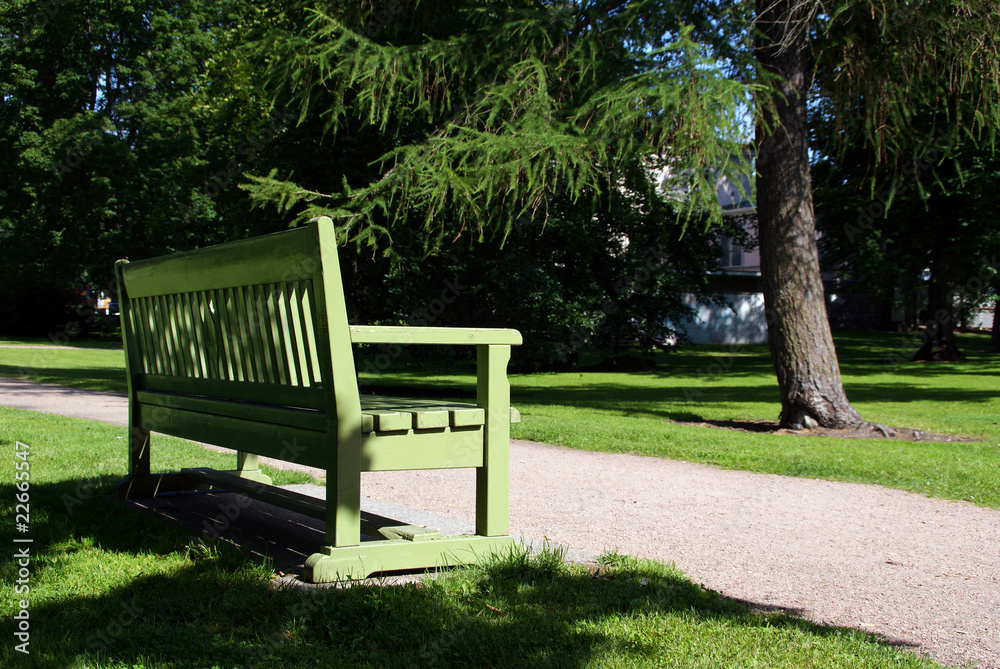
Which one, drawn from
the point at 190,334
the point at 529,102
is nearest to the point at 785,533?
the point at 190,334

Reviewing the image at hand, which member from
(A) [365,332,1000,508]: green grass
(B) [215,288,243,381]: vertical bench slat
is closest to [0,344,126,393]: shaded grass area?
(A) [365,332,1000,508]: green grass

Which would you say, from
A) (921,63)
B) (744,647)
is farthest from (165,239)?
(744,647)

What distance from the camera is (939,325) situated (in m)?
26.8

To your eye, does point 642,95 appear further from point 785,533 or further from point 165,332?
point 165,332

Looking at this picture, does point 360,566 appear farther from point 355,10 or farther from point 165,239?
point 165,239

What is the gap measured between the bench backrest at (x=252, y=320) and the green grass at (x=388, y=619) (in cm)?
74

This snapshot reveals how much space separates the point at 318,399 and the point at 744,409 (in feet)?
35.5

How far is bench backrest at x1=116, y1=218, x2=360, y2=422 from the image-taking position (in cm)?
338

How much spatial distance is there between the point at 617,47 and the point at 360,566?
7.78 m

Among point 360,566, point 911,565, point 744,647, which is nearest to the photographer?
point 744,647

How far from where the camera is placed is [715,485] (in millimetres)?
6406

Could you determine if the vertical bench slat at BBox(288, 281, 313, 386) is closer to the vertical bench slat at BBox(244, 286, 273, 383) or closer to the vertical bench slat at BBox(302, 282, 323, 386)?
the vertical bench slat at BBox(302, 282, 323, 386)

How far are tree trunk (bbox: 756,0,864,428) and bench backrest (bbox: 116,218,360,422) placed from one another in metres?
7.26

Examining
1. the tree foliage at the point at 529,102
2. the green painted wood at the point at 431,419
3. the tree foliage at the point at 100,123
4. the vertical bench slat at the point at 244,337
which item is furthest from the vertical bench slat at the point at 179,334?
the tree foliage at the point at 100,123
